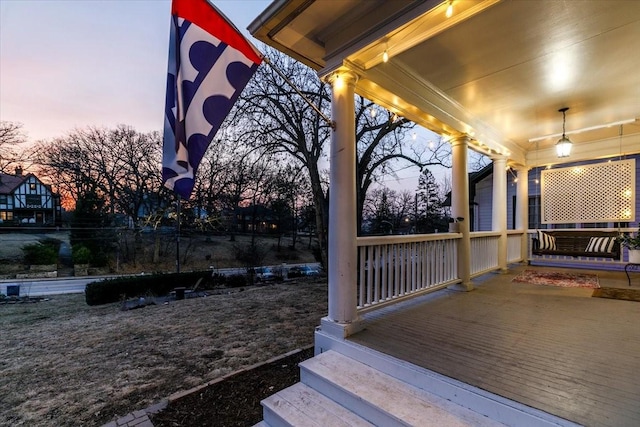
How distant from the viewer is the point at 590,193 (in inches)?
231

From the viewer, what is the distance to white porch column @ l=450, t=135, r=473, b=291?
4.28 m

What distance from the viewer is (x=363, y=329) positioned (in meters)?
2.70

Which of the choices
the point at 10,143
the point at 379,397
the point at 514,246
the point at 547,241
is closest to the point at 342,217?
the point at 379,397

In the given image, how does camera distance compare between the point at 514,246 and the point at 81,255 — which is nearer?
the point at 514,246

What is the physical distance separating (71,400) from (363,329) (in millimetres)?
3029

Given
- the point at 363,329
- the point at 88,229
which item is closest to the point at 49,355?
the point at 363,329

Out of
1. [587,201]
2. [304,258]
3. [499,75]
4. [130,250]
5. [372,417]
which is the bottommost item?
[304,258]

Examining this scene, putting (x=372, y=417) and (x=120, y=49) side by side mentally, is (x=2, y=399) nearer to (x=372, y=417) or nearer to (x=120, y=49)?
(x=372, y=417)

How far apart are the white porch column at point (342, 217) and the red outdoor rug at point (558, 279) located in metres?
4.03

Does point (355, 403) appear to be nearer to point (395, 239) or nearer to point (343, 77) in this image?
point (395, 239)

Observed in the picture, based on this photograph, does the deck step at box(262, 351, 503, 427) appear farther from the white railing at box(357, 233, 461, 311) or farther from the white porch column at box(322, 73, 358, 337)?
the white railing at box(357, 233, 461, 311)

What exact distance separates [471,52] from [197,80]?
259 centimetres

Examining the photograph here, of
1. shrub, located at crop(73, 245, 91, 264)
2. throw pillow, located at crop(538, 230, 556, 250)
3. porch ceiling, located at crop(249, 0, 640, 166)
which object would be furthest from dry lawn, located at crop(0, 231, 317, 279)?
porch ceiling, located at crop(249, 0, 640, 166)

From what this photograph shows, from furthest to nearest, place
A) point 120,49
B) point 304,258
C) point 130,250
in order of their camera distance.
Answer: point 304,258 → point 130,250 → point 120,49
